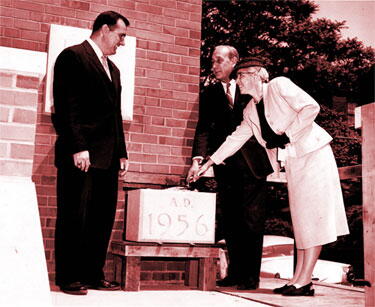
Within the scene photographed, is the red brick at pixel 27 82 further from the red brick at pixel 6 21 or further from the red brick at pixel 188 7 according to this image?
the red brick at pixel 188 7

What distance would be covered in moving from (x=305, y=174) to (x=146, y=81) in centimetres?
165

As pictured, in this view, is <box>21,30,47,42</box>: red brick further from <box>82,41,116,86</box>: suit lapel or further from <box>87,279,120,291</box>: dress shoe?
<box>87,279,120,291</box>: dress shoe

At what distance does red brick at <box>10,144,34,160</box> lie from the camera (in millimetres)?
1929

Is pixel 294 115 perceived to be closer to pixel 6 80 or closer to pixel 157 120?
pixel 157 120

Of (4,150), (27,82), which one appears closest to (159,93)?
(27,82)

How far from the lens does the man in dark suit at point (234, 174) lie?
3803 mm

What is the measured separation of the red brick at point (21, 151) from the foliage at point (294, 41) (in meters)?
14.6

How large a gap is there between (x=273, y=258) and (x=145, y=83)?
372cm

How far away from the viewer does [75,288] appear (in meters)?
3.12

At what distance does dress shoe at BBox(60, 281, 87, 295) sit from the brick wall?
854mm

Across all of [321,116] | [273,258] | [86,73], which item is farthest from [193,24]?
[321,116]

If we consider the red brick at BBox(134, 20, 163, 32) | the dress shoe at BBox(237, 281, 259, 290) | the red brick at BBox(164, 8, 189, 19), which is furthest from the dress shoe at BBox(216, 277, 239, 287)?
the red brick at BBox(164, 8, 189, 19)

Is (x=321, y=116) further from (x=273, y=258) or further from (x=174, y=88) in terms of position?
(x=174, y=88)

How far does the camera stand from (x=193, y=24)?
4613 millimetres
